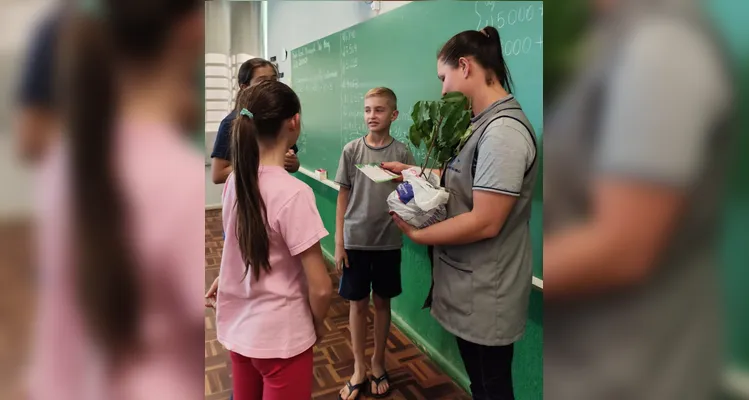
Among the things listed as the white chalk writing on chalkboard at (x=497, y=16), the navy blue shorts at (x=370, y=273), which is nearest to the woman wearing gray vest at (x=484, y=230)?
the white chalk writing on chalkboard at (x=497, y=16)

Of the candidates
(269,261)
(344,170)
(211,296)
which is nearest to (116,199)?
(211,296)

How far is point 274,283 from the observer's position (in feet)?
2.41

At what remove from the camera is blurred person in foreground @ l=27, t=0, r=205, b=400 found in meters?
0.19

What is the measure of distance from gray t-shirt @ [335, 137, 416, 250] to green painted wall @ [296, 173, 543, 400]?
8 cm

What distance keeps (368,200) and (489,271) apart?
0.54 m

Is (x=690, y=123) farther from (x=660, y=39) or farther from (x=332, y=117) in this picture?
(x=332, y=117)

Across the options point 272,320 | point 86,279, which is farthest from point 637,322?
point 272,320

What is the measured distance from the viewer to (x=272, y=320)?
73cm

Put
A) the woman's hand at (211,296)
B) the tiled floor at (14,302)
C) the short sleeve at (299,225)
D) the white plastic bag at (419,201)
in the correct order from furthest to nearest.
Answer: the white plastic bag at (419,201) < the short sleeve at (299,225) < the woman's hand at (211,296) < the tiled floor at (14,302)

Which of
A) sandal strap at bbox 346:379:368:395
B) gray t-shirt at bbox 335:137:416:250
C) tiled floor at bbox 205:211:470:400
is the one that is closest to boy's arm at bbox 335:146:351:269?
gray t-shirt at bbox 335:137:416:250

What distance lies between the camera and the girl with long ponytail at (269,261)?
71 cm

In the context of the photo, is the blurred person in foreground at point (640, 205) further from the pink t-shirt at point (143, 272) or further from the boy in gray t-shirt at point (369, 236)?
the boy in gray t-shirt at point (369, 236)

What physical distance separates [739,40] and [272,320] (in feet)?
2.25

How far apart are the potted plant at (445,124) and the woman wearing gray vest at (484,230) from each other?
0.9 inches
